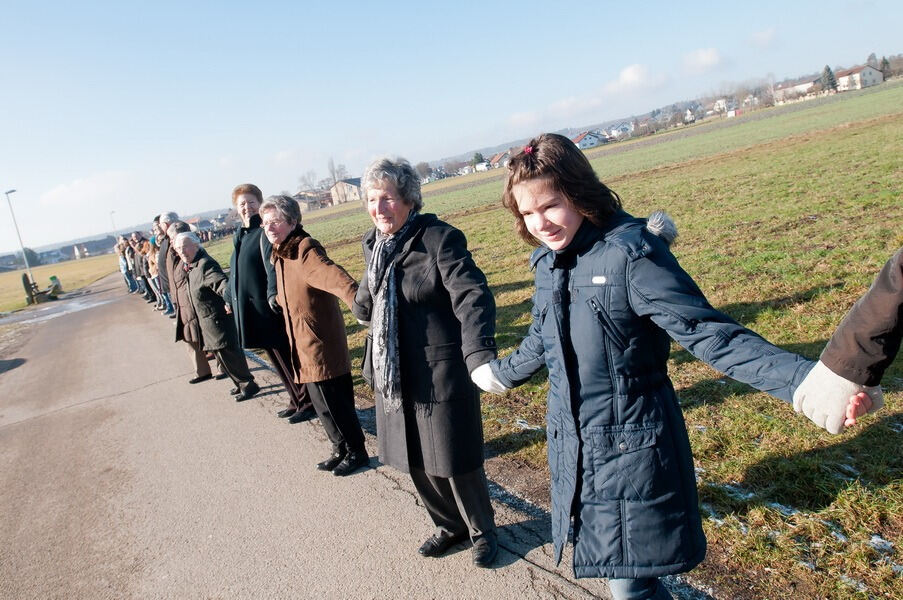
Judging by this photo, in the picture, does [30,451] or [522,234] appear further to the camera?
[30,451]

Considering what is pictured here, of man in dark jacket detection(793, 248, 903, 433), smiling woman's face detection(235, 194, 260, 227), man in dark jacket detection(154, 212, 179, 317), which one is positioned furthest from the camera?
man in dark jacket detection(154, 212, 179, 317)

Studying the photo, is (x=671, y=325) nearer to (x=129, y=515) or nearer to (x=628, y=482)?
(x=628, y=482)

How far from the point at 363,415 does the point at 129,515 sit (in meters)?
2.10

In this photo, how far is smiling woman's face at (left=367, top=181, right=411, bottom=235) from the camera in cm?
300

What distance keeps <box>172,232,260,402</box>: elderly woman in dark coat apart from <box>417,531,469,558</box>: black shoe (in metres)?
4.23

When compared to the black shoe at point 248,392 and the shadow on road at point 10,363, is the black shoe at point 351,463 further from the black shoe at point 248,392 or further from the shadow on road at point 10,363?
the shadow on road at point 10,363

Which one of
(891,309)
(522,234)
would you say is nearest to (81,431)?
(522,234)

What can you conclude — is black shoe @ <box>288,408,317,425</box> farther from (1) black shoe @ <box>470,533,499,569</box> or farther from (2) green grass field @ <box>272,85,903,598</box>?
(1) black shoe @ <box>470,533,499,569</box>

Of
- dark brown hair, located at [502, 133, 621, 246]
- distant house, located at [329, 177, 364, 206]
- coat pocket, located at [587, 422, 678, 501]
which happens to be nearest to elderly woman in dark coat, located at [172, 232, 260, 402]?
dark brown hair, located at [502, 133, 621, 246]

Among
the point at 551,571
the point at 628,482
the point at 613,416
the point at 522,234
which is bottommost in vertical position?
the point at 551,571

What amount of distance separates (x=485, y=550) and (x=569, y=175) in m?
2.08

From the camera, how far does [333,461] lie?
4594 mm

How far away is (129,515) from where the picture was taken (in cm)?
448

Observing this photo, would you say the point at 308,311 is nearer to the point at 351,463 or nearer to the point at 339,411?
the point at 339,411
